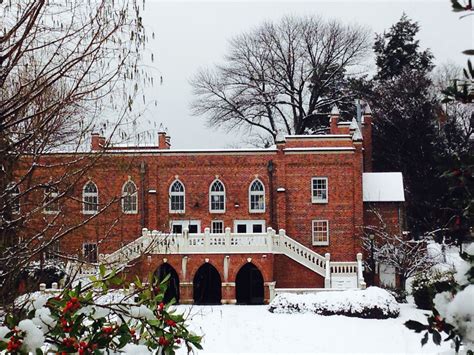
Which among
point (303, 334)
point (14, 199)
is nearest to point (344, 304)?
point (303, 334)

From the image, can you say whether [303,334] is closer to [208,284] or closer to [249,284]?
[249,284]

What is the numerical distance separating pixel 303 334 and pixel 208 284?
35.0 ft

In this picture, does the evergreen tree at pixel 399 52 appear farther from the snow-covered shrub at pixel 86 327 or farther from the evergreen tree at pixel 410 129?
the snow-covered shrub at pixel 86 327

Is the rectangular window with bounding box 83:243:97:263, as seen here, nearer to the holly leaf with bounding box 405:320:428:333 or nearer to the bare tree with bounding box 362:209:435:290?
the holly leaf with bounding box 405:320:428:333

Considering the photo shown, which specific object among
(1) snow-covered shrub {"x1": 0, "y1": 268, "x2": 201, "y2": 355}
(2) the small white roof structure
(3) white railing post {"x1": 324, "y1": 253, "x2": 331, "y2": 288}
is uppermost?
(2) the small white roof structure

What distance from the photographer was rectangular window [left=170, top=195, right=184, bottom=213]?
32.4 meters

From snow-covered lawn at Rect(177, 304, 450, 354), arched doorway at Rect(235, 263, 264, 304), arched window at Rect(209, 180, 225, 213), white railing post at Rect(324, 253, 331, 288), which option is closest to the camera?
snow-covered lawn at Rect(177, 304, 450, 354)

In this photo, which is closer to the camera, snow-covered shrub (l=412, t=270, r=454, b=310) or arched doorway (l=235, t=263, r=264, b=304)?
snow-covered shrub (l=412, t=270, r=454, b=310)

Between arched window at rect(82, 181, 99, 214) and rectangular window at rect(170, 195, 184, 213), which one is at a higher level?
rectangular window at rect(170, 195, 184, 213)

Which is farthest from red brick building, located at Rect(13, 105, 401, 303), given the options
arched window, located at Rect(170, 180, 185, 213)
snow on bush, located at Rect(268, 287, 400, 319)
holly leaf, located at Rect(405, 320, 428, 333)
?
holly leaf, located at Rect(405, 320, 428, 333)

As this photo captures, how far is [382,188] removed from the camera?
33.2 m

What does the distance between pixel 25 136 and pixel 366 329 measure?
16.6 m

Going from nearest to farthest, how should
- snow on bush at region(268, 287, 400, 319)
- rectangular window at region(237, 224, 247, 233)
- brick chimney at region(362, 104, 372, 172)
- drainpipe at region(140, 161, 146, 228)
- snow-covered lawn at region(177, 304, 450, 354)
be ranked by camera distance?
snow-covered lawn at region(177, 304, 450, 354)
snow on bush at region(268, 287, 400, 319)
drainpipe at region(140, 161, 146, 228)
rectangular window at region(237, 224, 247, 233)
brick chimney at region(362, 104, 372, 172)

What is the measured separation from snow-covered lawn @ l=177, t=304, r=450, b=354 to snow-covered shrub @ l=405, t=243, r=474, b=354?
12505mm
